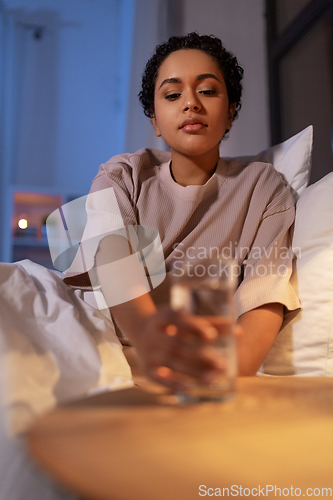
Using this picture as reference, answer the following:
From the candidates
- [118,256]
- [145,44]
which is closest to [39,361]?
[118,256]

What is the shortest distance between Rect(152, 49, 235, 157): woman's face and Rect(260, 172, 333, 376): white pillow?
11.5 inches

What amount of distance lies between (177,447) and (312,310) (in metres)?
0.55

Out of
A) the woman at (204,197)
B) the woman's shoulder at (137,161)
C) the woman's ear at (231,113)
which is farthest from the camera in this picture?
the woman's ear at (231,113)

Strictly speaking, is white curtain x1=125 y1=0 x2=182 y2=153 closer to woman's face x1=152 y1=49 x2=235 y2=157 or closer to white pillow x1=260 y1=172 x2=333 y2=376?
woman's face x1=152 y1=49 x2=235 y2=157

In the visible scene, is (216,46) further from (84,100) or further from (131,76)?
(84,100)

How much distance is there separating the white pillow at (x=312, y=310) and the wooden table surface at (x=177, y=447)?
39cm

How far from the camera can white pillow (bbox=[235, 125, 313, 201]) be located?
1053 mm

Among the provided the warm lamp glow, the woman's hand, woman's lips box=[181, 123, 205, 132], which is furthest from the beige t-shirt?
the warm lamp glow

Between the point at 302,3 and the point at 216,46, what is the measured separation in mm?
624

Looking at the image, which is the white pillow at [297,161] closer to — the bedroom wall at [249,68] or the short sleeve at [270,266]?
the short sleeve at [270,266]

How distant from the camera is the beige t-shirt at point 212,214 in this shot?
0.88 meters

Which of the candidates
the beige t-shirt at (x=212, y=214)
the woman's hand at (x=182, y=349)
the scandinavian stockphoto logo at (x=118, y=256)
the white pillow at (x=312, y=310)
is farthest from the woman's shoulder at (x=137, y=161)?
the woman's hand at (x=182, y=349)

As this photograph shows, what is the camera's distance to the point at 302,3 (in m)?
1.51

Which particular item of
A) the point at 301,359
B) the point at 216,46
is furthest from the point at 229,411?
the point at 216,46
